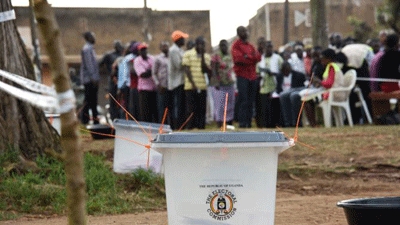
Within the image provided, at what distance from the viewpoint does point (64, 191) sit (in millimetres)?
8461

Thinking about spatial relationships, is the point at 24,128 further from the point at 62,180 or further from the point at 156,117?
the point at 156,117

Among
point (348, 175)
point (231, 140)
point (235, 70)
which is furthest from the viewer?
point (235, 70)

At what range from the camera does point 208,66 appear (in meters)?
16.8

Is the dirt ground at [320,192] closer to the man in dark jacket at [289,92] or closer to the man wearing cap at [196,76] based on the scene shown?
the man wearing cap at [196,76]

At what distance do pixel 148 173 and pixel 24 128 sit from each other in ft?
4.19

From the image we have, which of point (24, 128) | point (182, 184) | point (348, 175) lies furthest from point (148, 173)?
point (182, 184)

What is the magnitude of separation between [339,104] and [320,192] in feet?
24.2

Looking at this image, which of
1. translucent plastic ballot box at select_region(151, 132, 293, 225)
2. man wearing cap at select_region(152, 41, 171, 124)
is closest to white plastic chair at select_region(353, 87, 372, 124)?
man wearing cap at select_region(152, 41, 171, 124)

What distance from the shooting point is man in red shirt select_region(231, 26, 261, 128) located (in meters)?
16.1

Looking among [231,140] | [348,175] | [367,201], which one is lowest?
[348,175]

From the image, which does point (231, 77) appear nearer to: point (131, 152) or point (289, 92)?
point (289, 92)

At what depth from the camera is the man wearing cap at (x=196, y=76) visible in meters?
16.7

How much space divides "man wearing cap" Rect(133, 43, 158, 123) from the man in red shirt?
6.19 feet

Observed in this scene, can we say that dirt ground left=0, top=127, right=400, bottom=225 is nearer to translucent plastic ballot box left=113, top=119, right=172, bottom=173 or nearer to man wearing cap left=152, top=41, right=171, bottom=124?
translucent plastic ballot box left=113, top=119, right=172, bottom=173
